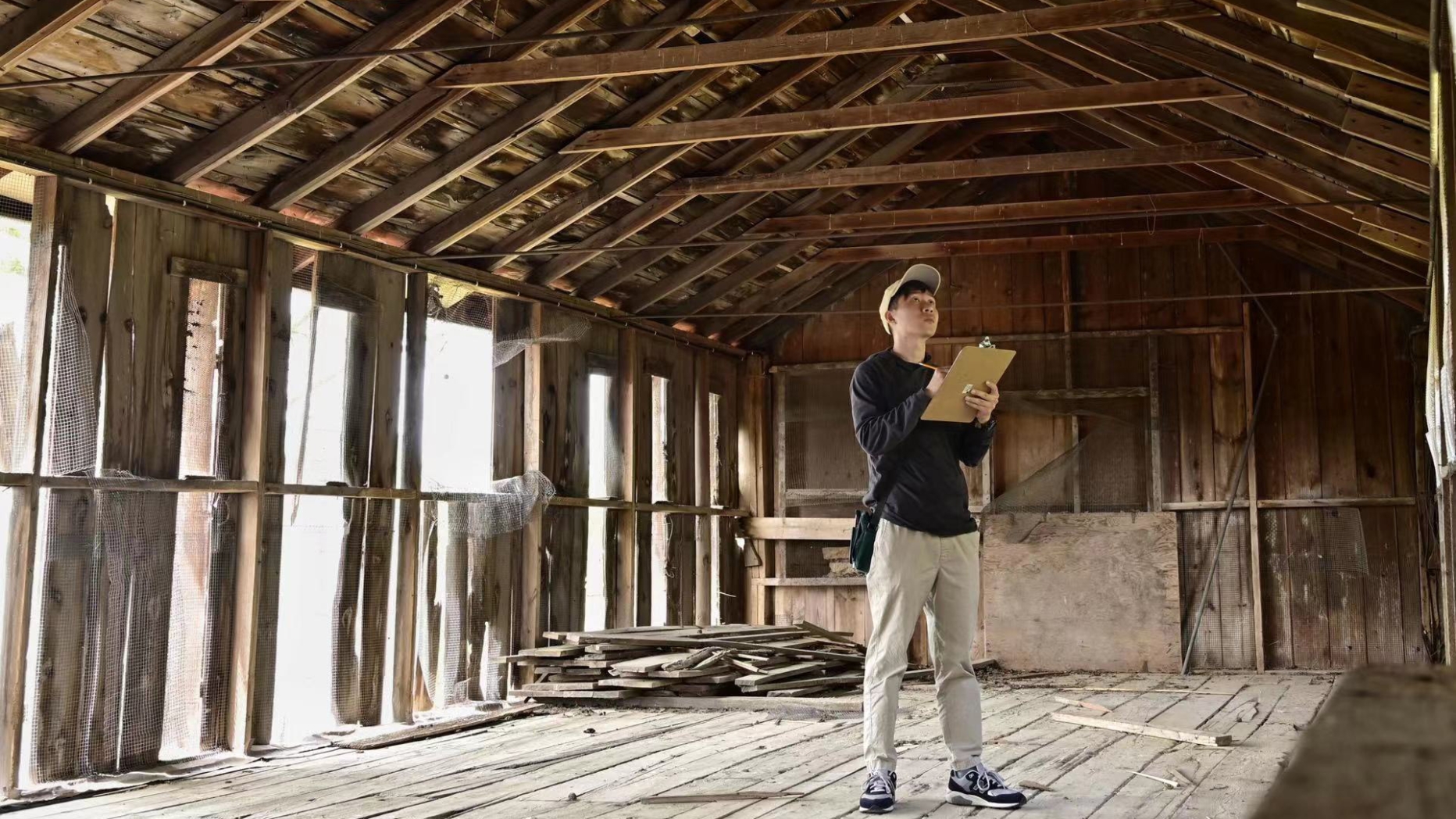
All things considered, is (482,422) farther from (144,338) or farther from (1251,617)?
(1251,617)

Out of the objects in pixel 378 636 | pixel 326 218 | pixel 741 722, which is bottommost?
pixel 741 722

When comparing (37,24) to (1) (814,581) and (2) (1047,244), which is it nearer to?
(2) (1047,244)

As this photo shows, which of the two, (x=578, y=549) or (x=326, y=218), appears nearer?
(x=326, y=218)

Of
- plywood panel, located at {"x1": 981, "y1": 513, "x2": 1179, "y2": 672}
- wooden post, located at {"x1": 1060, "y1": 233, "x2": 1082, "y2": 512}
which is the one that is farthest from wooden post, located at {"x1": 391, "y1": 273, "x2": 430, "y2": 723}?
wooden post, located at {"x1": 1060, "y1": 233, "x2": 1082, "y2": 512}

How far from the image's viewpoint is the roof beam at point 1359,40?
4.25 m

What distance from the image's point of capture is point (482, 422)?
25.6 feet

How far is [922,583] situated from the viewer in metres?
4.04

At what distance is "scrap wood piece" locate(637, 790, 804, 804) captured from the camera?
435 cm

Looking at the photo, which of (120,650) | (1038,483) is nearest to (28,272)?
(120,650)

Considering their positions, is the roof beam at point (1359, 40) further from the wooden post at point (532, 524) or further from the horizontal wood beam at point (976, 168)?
the wooden post at point (532, 524)

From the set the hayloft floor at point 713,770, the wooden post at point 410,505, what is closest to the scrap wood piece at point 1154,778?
the hayloft floor at point 713,770

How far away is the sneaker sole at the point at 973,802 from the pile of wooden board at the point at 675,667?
3.08 meters

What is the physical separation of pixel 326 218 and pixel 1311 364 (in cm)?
738

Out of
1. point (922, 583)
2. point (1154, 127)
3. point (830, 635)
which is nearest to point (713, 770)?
point (922, 583)
